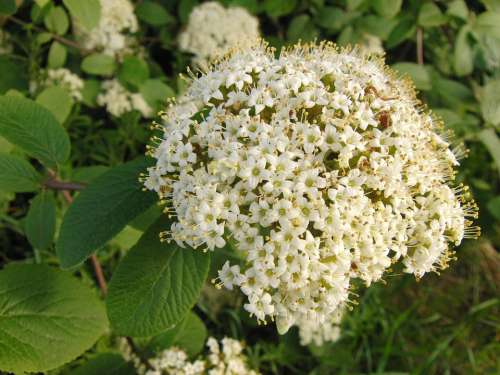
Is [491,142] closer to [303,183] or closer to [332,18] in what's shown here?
[332,18]

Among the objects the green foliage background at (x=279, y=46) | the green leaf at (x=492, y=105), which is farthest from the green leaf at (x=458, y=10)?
the green leaf at (x=492, y=105)

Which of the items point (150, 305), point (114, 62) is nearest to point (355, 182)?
point (150, 305)

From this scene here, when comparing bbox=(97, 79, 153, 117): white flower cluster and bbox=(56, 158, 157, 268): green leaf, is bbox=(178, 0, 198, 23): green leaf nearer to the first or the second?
bbox=(97, 79, 153, 117): white flower cluster

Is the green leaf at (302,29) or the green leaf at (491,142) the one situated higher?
the green leaf at (491,142)

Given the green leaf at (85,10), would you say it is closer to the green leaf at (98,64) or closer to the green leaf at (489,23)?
the green leaf at (98,64)

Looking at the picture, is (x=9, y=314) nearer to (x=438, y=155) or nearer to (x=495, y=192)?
(x=438, y=155)

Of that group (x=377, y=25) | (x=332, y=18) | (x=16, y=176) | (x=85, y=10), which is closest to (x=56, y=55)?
(x=85, y=10)

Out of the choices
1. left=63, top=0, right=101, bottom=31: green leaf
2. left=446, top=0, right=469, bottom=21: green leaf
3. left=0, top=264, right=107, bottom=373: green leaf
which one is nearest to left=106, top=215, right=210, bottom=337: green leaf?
left=0, top=264, right=107, bottom=373: green leaf
